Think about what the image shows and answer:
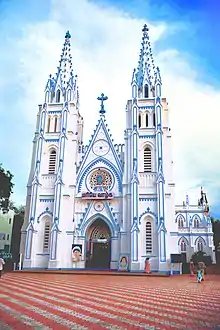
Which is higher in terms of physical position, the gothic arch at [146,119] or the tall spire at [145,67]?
the tall spire at [145,67]

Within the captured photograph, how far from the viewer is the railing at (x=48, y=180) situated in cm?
3171

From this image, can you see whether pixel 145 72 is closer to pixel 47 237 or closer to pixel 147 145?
pixel 147 145

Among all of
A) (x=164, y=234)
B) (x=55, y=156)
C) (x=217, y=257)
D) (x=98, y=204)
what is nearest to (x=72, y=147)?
(x=55, y=156)

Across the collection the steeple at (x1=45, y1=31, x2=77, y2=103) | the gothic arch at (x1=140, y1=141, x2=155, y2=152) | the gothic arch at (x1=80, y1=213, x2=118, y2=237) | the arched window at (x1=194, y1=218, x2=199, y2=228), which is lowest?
the gothic arch at (x1=80, y1=213, x2=118, y2=237)

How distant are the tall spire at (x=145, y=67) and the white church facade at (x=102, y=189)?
0.15m

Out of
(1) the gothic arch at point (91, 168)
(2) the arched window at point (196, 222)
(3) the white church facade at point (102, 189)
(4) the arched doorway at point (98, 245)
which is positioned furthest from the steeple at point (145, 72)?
(2) the arched window at point (196, 222)

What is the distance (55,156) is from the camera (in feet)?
108

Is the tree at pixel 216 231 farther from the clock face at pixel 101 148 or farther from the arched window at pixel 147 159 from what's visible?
the clock face at pixel 101 148

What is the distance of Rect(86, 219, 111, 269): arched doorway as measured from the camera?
30.8 meters

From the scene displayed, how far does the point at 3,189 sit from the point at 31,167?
177 inches

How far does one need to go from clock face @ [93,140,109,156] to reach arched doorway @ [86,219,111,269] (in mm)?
6911

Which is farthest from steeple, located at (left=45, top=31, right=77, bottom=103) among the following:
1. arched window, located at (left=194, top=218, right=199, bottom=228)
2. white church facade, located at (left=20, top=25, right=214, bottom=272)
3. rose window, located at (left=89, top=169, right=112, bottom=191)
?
arched window, located at (left=194, top=218, right=199, bottom=228)

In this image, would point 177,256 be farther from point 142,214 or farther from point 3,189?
point 3,189

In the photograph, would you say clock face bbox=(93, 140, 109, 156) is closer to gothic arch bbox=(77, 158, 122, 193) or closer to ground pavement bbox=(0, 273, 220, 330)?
gothic arch bbox=(77, 158, 122, 193)
